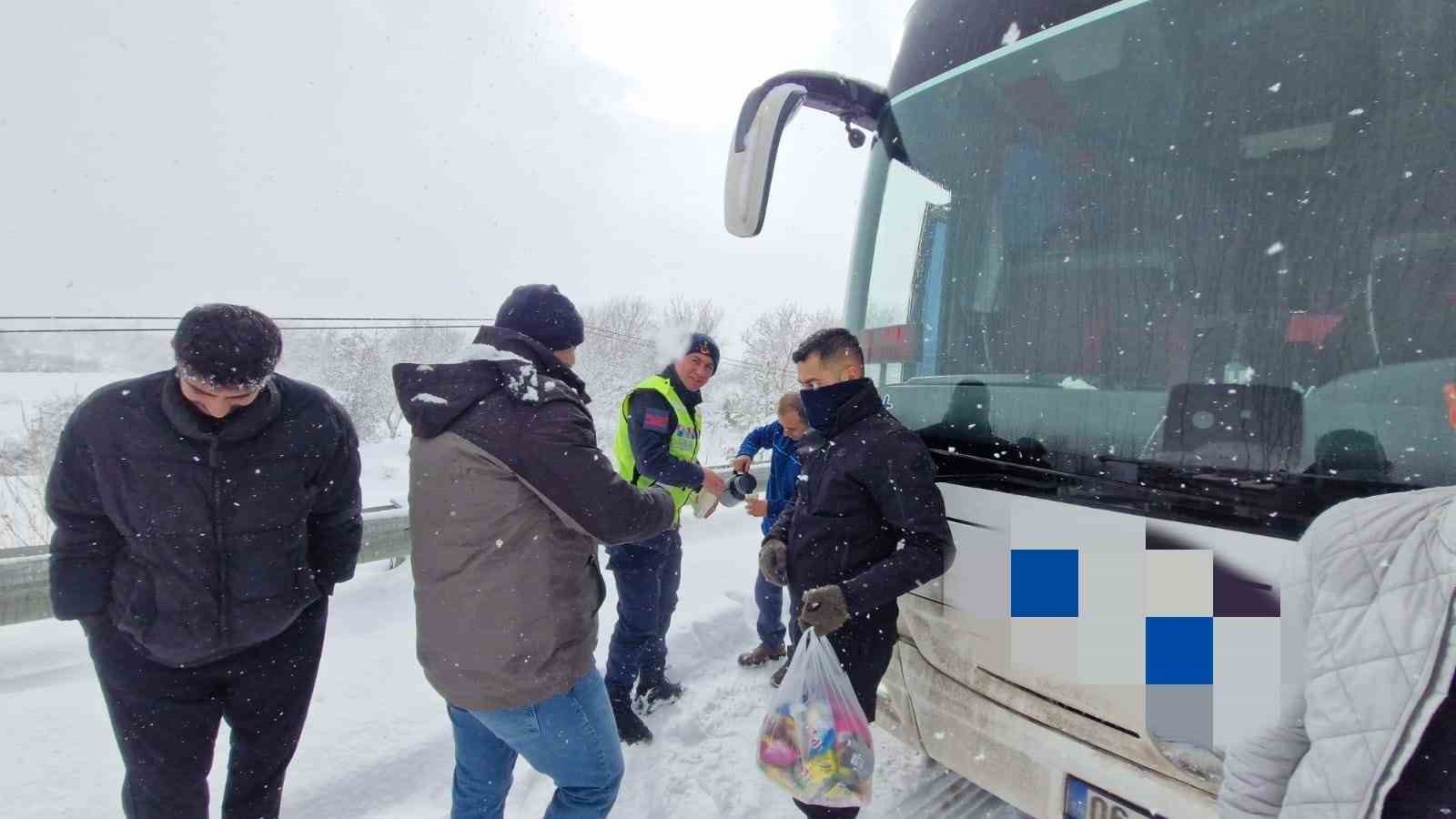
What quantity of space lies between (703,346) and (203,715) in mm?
2399

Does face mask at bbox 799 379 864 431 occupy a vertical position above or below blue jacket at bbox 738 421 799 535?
above

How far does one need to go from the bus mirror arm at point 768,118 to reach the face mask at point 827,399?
110 cm

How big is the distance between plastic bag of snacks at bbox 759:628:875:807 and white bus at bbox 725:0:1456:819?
307 mm

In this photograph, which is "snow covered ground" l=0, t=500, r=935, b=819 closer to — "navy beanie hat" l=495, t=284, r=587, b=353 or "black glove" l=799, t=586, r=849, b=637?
"black glove" l=799, t=586, r=849, b=637

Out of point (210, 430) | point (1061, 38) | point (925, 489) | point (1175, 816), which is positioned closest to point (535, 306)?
point (210, 430)

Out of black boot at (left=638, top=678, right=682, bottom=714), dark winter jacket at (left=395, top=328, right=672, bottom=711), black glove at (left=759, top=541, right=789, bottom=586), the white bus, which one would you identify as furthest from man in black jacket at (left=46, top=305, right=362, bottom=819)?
the white bus

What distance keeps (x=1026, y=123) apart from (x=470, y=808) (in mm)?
2839

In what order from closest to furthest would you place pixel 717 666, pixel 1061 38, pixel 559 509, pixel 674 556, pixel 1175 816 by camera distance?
pixel 1175 816 → pixel 559 509 → pixel 1061 38 → pixel 674 556 → pixel 717 666

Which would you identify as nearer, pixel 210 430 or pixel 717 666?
pixel 210 430

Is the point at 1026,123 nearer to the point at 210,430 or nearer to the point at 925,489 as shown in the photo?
the point at 925,489

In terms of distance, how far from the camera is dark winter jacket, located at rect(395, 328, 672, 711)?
1.77m

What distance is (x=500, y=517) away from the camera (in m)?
1.77

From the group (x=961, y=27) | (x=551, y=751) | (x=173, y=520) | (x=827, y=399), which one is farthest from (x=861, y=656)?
(x=961, y=27)

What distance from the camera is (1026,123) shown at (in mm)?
2295
